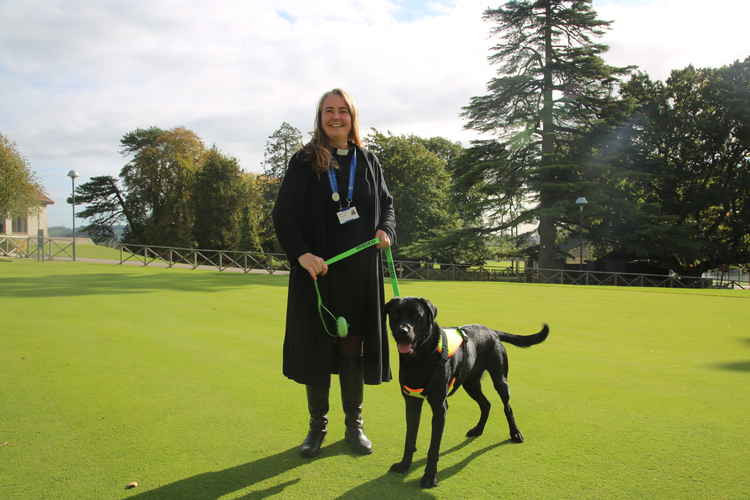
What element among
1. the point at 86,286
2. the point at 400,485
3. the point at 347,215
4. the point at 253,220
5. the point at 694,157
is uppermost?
the point at 694,157

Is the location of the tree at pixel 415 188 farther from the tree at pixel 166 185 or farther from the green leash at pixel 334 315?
the green leash at pixel 334 315

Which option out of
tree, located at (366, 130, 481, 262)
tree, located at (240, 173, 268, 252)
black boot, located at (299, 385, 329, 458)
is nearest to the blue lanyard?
black boot, located at (299, 385, 329, 458)

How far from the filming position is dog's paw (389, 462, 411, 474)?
9.31ft

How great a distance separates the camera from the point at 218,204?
130ft

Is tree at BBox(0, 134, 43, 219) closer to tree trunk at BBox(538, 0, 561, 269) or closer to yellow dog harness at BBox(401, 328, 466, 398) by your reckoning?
tree trunk at BBox(538, 0, 561, 269)

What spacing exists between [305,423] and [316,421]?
0.45 meters

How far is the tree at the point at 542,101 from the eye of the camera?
89.8 ft

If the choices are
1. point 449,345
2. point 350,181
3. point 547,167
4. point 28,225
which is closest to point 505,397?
point 449,345

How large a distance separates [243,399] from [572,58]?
2879 centimetres

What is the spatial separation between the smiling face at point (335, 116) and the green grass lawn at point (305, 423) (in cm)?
201

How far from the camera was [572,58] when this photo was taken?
27641mm

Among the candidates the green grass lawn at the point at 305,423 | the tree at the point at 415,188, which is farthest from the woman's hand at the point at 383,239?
the tree at the point at 415,188

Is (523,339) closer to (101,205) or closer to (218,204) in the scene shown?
(218,204)

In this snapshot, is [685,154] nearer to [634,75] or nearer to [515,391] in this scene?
[634,75]
